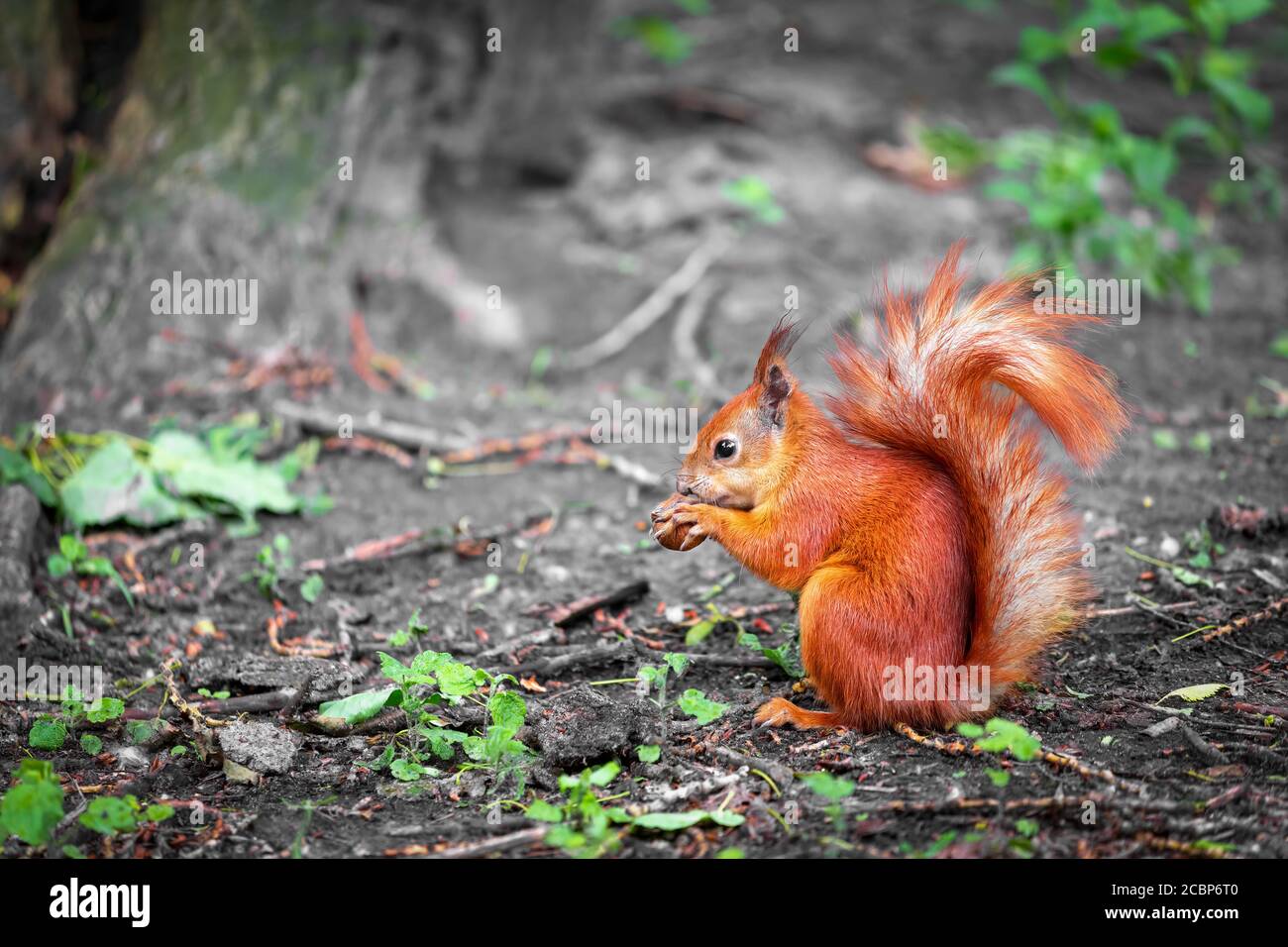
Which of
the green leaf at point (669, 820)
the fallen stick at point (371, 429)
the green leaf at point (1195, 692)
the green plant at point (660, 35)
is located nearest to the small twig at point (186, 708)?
the green leaf at point (669, 820)

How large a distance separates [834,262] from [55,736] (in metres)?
5.11

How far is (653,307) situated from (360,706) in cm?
388

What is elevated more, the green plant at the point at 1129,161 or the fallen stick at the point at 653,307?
the green plant at the point at 1129,161

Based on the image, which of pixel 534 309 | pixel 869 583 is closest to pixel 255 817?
pixel 869 583

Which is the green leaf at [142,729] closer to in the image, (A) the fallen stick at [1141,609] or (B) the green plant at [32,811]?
(B) the green plant at [32,811]

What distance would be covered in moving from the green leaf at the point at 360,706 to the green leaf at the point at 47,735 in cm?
69

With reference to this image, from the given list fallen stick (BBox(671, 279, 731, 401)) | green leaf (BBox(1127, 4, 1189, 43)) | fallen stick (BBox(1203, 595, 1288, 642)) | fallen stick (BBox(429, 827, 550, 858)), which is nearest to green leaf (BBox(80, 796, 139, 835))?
fallen stick (BBox(429, 827, 550, 858))

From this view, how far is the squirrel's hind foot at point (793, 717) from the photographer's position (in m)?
3.01

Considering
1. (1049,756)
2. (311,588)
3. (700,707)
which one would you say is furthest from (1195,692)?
(311,588)

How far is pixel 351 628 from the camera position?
3803 millimetres

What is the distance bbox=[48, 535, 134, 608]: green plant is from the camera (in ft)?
12.7

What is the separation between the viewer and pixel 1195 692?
9.99 ft

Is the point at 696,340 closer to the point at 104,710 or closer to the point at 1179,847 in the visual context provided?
the point at 104,710

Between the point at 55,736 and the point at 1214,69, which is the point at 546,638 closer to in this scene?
the point at 55,736
